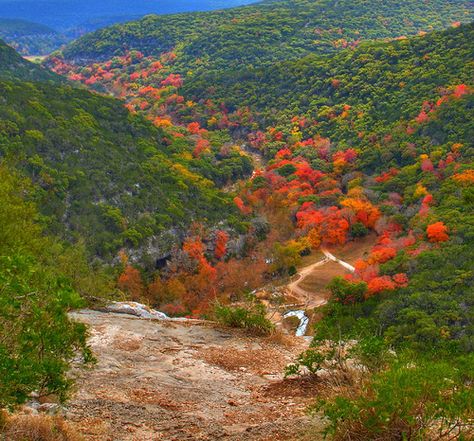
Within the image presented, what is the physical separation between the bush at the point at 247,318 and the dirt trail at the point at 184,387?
317 mm

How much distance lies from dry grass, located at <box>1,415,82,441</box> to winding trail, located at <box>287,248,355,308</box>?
2921cm

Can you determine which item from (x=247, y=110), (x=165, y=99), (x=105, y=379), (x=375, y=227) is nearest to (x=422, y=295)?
(x=375, y=227)

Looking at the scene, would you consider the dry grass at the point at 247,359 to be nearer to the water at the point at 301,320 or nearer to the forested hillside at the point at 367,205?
the forested hillside at the point at 367,205

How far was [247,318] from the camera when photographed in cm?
1289

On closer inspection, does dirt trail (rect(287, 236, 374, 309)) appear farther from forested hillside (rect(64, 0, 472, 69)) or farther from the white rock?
forested hillside (rect(64, 0, 472, 69))

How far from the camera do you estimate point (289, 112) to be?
249 feet

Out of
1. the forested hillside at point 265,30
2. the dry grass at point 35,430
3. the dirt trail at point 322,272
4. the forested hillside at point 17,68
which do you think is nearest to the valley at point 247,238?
the dry grass at point 35,430

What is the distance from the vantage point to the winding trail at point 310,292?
36.7 meters

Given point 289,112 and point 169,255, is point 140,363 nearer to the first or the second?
point 169,255

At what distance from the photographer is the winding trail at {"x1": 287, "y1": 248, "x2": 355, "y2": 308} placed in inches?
1446

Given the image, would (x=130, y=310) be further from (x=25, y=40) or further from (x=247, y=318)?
(x=25, y=40)

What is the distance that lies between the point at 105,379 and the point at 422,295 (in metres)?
21.7

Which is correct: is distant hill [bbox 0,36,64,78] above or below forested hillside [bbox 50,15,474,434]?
above

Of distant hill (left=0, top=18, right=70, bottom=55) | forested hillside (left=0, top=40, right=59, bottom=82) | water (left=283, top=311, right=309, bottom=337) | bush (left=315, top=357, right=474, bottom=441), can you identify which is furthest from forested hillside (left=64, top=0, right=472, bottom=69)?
bush (left=315, top=357, right=474, bottom=441)
